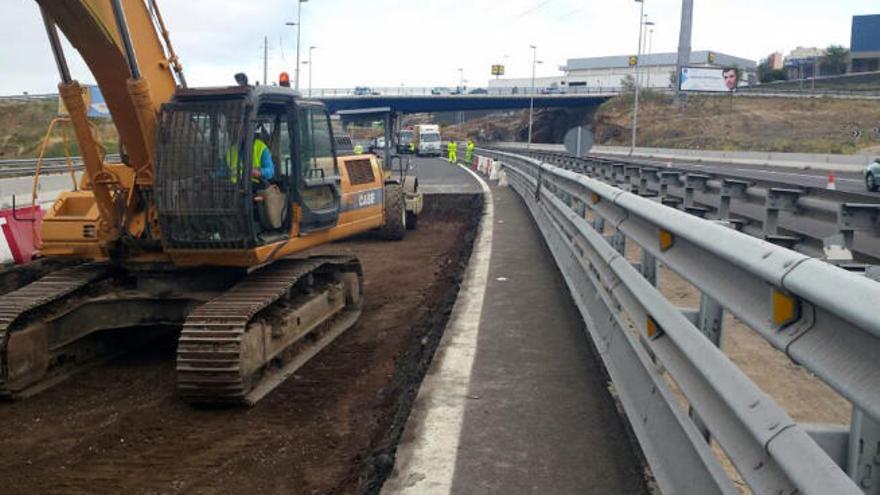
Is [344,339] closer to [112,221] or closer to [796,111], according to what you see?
[112,221]

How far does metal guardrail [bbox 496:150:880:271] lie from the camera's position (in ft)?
19.8

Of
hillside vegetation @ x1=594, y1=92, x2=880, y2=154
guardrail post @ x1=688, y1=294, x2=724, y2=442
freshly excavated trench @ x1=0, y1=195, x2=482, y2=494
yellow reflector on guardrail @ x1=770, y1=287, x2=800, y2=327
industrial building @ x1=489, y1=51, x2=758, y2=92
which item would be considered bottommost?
freshly excavated trench @ x1=0, y1=195, x2=482, y2=494

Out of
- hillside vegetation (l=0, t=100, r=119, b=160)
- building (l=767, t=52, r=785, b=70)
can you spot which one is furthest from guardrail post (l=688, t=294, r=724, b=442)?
building (l=767, t=52, r=785, b=70)

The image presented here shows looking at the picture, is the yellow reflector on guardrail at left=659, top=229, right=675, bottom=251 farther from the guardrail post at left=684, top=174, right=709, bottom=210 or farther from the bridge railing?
the bridge railing

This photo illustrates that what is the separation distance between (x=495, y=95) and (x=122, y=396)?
7981 cm

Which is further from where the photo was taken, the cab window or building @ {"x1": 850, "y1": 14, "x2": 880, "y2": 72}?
building @ {"x1": 850, "y1": 14, "x2": 880, "y2": 72}

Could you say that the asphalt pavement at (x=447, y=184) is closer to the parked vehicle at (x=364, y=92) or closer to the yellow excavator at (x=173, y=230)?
the yellow excavator at (x=173, y=230)

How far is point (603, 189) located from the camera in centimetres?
565

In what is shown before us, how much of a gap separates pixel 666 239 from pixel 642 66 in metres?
134

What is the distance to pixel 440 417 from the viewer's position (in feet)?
13.9

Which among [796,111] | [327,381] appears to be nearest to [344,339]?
[327,381]

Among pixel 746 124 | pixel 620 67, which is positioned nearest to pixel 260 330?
pixel 746 124

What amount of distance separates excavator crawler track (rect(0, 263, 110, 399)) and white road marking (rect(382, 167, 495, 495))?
3.24 metres

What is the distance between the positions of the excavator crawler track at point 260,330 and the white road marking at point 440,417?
1.39 meters
